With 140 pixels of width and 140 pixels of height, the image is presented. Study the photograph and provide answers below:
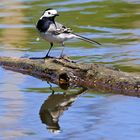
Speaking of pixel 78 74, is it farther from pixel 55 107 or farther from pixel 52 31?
pixel 52 31

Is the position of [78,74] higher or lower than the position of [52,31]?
lower

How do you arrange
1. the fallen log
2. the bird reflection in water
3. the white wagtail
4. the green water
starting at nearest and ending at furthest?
the green water → the bird reflection in water → the fallen log → the white wagtail

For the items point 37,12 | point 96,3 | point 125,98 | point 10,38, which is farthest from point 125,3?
point 125,98

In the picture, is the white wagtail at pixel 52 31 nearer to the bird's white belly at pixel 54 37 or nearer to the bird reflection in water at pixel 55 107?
the bird's white belly at pixel 54 37

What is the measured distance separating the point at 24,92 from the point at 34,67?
31.2 inches

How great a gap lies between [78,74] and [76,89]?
0.62 feet

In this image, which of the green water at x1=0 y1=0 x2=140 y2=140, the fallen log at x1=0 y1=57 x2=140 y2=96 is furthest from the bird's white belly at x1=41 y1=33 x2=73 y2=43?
the green water at x1=0 y1=0 x2=140 y2=140

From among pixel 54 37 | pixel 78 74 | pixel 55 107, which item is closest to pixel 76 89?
pixel 78 74

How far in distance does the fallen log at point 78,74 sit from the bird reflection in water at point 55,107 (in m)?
0.21

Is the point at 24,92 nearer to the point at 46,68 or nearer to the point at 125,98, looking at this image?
the point at 46,68

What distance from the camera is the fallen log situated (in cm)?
832

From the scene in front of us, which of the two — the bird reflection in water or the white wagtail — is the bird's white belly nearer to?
the white wagtail

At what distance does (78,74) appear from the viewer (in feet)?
29.1

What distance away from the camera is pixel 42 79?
9.38 m
